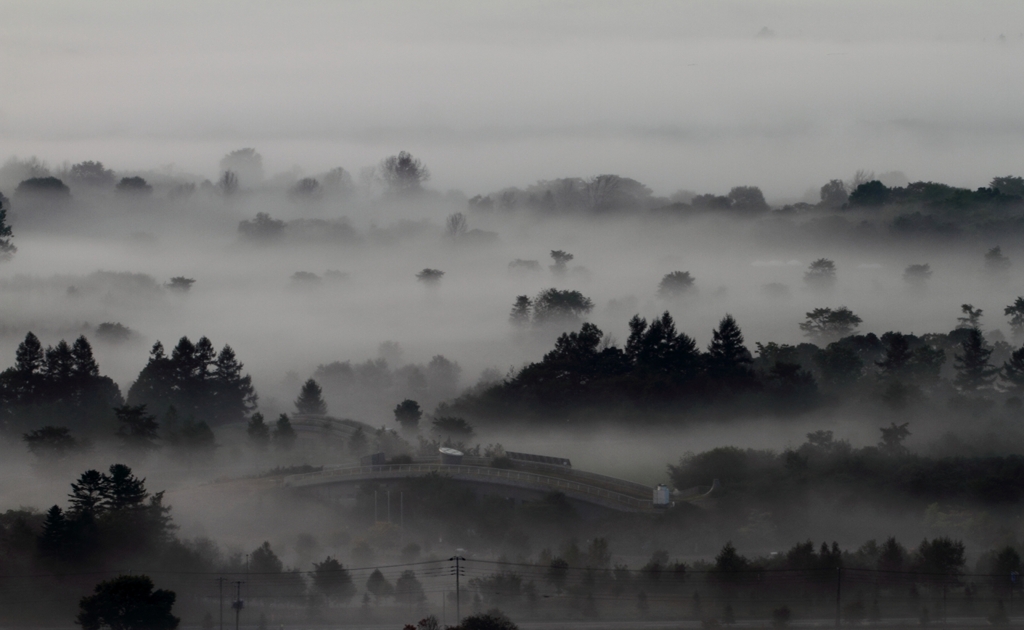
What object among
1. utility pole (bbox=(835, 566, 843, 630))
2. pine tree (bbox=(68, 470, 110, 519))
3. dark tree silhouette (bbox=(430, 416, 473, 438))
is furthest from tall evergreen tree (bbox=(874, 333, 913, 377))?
pine tree (bbox=(68, 470, 110, 519))

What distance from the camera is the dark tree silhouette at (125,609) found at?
346ft

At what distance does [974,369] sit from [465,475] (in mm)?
50896

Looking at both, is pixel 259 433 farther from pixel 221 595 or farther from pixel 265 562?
pixel 221 595

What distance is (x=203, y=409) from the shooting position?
548 ft

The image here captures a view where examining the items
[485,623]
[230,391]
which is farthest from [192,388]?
[485,623]

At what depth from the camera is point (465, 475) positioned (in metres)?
137

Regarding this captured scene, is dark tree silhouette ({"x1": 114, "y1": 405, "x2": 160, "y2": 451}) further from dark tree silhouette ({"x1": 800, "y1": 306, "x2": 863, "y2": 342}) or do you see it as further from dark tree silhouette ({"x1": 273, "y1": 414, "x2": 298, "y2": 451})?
dark tree silhouette ({"x1": 800, "y1": 306, "x2": 863, "y2": 342})

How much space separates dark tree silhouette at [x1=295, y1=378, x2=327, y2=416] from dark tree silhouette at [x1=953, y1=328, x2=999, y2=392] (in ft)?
195

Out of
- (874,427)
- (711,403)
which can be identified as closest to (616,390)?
(711,403)

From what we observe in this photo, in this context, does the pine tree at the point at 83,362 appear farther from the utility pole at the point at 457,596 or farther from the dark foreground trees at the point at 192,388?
the utility pole at the point at 457,596

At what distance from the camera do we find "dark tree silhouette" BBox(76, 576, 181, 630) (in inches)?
4149

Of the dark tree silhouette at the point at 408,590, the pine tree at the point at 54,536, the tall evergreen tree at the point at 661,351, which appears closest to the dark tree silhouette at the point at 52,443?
the pine tree at the point at 54,536

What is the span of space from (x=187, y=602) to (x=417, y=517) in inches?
911

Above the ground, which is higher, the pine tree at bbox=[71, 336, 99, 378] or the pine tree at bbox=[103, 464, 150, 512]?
the pine tree at bbox=[71, 336, 99, 378]
